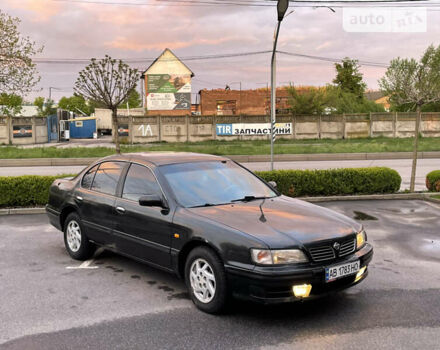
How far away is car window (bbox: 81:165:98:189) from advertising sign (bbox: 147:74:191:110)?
4596 centimetres

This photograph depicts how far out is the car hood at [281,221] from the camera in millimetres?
4109

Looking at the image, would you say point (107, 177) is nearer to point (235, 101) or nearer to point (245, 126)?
point (245, 126)

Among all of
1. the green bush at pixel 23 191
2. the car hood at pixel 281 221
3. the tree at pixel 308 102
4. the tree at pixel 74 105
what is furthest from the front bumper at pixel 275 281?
the tree at pixel 74 105

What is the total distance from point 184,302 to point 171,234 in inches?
27.8

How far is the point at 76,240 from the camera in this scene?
20.6ft

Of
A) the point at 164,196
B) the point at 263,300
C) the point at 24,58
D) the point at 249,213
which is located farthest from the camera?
the point at 24,58

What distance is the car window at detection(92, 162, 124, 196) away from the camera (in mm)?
5747

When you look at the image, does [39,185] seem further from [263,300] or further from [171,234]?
[263,300]

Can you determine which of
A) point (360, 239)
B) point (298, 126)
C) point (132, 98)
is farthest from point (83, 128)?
point (360, 239)

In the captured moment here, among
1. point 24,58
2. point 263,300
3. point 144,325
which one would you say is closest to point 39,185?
point 144,325

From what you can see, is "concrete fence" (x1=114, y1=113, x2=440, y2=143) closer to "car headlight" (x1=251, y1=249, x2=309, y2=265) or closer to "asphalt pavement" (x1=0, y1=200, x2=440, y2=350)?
"asphalt pavement" (x1=0, y1=200, x2=440, y2=350)

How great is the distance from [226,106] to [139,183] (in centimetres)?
5578

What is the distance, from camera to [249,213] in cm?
462

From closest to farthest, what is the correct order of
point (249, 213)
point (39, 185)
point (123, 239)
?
point (249, 213), point (123, 239), point (39, 185)
